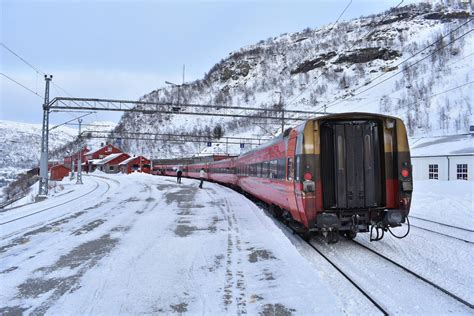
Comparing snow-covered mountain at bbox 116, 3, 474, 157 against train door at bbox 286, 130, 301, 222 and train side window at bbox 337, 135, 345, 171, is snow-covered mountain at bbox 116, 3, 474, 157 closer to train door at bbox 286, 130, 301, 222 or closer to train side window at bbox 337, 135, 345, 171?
train door at bbox 286, 130, 301, 222

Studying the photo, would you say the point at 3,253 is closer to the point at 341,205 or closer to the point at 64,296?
the point at 64,296

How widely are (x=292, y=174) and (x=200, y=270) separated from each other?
3309 millimetres

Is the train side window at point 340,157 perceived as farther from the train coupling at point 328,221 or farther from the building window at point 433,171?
the building window at point 433,171

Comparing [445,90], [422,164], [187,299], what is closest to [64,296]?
[187,299]

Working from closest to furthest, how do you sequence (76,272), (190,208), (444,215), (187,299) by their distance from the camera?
(187,299)
(76,272)
(444,215)
(190,208)

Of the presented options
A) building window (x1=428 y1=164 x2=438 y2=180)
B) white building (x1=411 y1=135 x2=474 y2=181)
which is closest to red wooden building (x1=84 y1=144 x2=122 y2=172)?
white building (x1=411 y1=135 x2=474 y2=181)

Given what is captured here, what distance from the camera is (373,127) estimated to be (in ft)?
25.2

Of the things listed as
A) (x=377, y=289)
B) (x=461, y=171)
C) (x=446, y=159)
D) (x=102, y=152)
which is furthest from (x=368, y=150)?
(x=102, y=152)

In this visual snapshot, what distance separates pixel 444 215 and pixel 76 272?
41.4 feet

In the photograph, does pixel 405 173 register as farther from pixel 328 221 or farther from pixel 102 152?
pixel 102 152

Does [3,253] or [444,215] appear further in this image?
[444,215]

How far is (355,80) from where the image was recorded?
129 m

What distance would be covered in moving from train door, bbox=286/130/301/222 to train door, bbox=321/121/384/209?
69 cm

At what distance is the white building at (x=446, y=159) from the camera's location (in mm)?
25047
